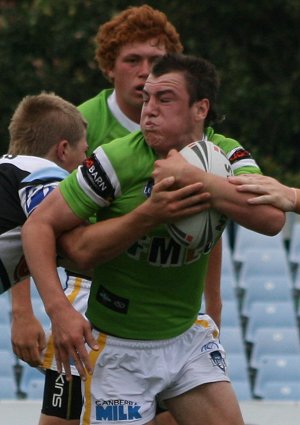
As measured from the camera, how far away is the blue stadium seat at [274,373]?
7973 mm

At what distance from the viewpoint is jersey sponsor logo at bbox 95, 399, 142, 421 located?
396 cm

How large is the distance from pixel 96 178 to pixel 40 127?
44 centimetres

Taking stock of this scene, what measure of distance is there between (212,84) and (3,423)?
9.10 feet

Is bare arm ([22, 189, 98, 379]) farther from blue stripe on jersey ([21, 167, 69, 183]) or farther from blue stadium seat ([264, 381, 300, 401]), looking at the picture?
blue stadium seat ([264, 381, 300, 401])

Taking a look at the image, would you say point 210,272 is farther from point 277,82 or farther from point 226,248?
point 277,82

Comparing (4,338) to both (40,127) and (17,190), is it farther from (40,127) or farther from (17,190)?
(17,190)

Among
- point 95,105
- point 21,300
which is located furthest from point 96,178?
point 95,105

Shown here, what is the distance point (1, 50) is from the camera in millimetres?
12516

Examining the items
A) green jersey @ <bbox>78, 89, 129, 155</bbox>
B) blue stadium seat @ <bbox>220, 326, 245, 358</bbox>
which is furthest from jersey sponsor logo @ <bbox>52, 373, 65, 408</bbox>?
blue stadium seat @ <bbox>220, 326, 245, 358</bbox>

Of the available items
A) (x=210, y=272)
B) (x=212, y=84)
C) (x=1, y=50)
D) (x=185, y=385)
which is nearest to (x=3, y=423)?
(x=210, y=272)

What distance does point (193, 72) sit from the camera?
3967 millimetres

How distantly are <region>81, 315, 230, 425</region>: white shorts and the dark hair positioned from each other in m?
0.80

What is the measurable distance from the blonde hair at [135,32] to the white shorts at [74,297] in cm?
91

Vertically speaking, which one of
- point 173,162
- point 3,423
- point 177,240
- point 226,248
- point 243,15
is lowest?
point 3,423
